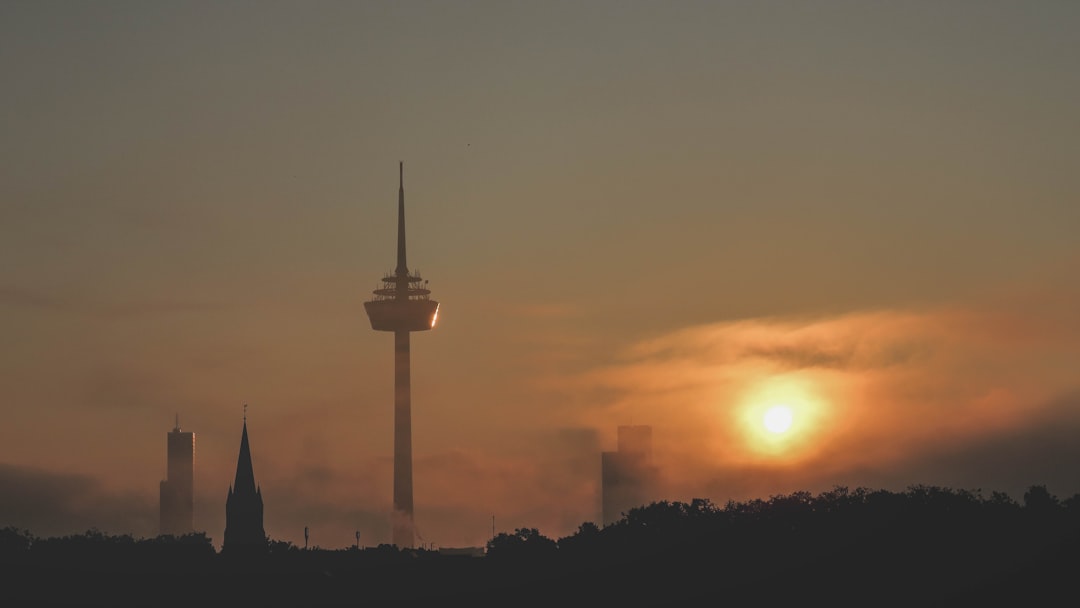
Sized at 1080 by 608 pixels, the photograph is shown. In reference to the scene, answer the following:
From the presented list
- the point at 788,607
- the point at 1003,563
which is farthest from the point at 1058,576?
the point at 788,607

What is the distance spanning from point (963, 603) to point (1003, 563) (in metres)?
12.6

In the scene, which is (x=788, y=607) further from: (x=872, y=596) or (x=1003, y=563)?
(x=1003, y=563)

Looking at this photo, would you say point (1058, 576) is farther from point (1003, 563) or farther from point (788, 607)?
point (788, 607)

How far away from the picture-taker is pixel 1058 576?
192 metres

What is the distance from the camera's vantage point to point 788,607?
644ft

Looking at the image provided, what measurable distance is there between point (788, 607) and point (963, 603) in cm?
1623

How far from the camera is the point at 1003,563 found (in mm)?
198125

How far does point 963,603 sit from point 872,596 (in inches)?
390

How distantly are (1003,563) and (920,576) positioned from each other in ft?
23.6

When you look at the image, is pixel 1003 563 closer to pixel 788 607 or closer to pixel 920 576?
pixel 920 576

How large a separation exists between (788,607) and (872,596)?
7222mm

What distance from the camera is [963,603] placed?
18700 cm

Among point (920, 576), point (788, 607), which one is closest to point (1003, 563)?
point (920, 576)

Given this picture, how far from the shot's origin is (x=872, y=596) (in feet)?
639
